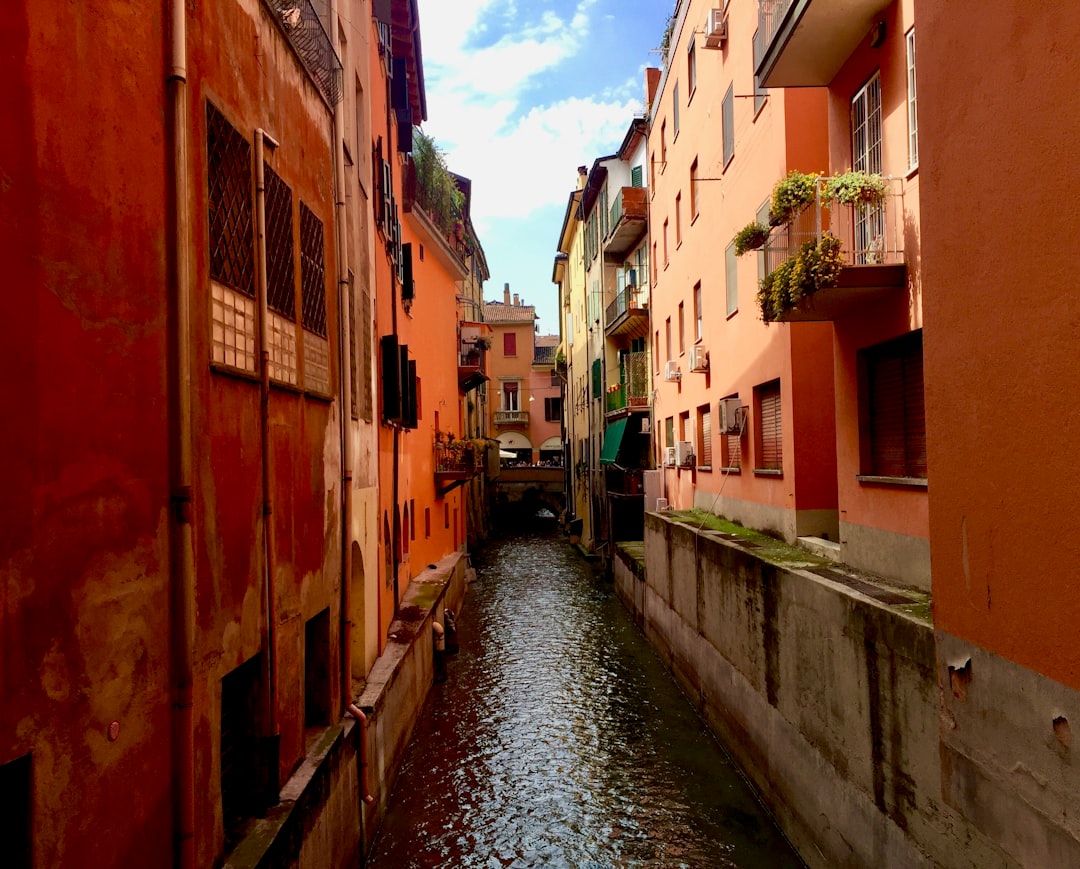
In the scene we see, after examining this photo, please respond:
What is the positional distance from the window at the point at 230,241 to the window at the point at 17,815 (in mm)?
2770

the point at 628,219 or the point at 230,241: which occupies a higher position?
the point at 628,219

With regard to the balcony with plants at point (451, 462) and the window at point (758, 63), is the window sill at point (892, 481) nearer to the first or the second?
the window at point (758, 63)

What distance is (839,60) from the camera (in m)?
9.04

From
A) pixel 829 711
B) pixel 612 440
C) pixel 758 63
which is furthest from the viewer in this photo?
pixel 612 440

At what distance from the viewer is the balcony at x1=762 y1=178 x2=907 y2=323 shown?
7715mm

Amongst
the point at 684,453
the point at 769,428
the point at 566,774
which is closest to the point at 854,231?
the point at 769,428

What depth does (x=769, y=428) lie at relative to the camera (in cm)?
1255

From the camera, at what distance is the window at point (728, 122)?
14.0 metres

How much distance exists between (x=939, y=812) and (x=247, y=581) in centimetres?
530

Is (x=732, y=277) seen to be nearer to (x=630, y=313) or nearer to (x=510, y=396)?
(x=630, y=313)

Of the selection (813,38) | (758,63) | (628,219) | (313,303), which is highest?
(628,219)

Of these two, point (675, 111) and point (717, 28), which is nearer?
point (717, 28)

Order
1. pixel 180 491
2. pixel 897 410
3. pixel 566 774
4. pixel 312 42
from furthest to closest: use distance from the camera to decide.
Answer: pixel 566 774 → pixel 897 410 → pixel 312 42 → pixel 180 491

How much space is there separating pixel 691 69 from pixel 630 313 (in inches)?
339
